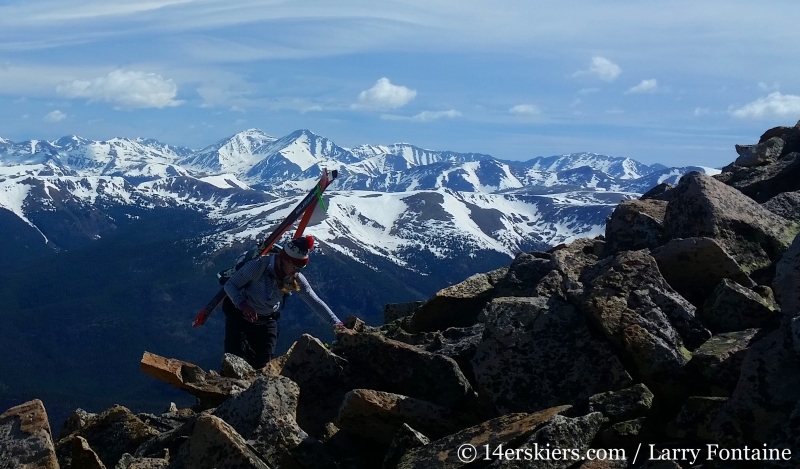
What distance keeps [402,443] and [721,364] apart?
4.18 metres

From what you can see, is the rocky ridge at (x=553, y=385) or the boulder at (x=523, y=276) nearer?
the rocky ridge at (x=553, y=385)

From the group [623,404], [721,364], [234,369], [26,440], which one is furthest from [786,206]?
[26,440]

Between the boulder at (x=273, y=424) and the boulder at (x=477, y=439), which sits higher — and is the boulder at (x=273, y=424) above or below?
below

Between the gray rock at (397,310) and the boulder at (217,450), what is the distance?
9.58 m

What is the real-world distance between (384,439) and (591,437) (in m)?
3.24

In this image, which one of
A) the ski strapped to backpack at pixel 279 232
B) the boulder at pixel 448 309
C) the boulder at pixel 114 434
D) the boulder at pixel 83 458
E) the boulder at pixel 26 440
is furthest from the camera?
the ski strapped to backpack at pixel 279 232

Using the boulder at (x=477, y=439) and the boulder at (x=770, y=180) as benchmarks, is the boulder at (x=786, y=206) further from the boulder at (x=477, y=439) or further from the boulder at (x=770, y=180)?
the boulder at (x=477, y=439)

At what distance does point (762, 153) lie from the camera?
23.0 metres

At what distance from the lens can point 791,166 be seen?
19.4m

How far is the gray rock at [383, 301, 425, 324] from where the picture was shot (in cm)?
1855

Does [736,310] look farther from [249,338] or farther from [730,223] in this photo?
[249,338]

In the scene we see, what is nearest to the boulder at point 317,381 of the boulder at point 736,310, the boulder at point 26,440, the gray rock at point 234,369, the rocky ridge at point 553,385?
the rocky ridge at point 553,385

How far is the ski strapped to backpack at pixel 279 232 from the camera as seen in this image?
1978cm

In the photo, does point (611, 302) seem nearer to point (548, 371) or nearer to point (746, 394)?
point (548, 371)
